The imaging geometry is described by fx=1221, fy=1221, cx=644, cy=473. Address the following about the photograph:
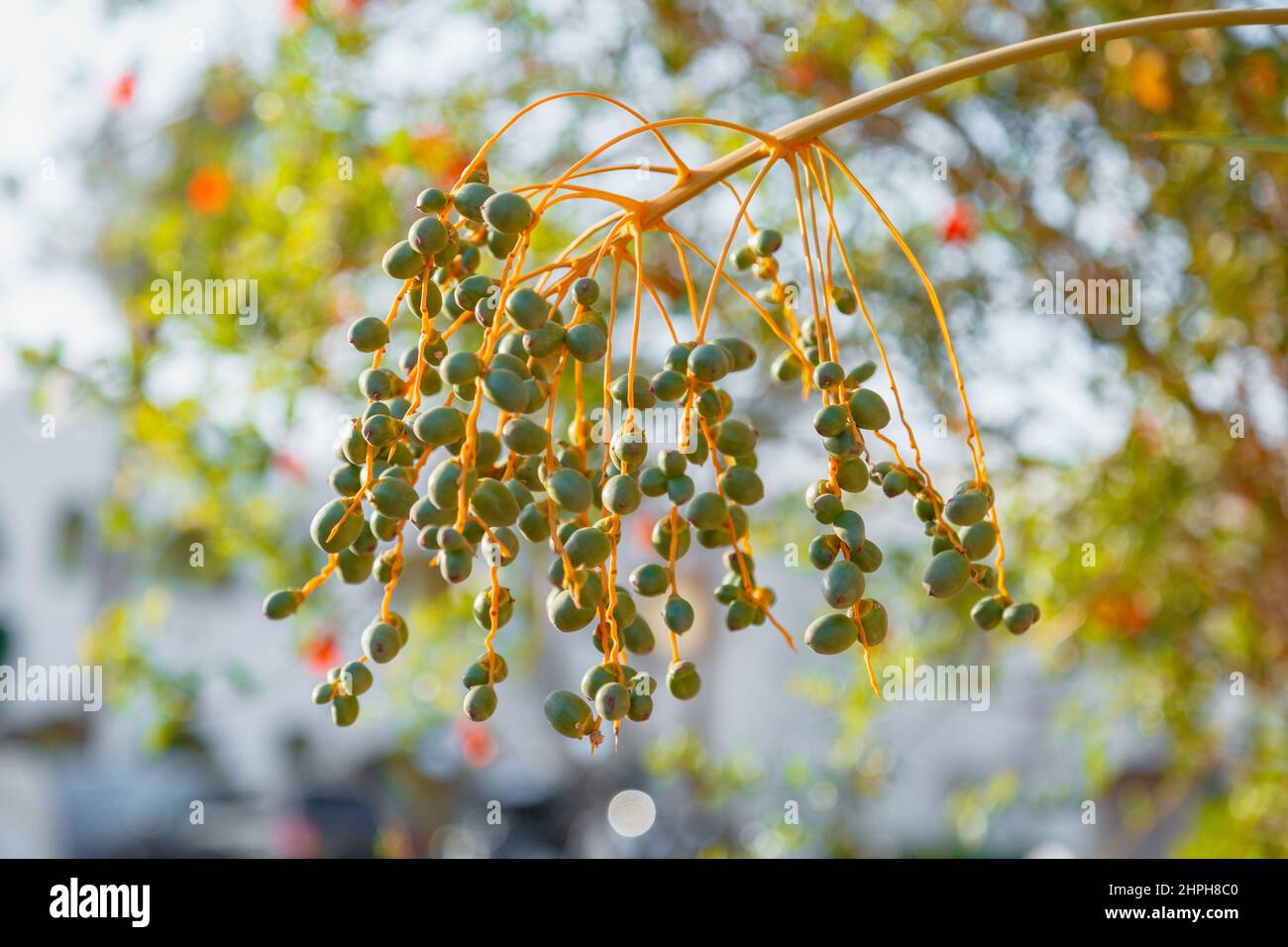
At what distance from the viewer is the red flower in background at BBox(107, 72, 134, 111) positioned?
2154 mm

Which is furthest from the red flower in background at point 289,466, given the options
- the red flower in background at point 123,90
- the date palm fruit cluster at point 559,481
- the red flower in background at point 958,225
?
the date palm fruit cluster at point 559,481

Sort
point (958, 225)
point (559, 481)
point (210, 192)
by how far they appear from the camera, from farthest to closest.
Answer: point (210, 192) → point (958, 225) → point (559, 481)

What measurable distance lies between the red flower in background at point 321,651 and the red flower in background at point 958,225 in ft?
4.03

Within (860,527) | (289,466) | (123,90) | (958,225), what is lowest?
(860,527)

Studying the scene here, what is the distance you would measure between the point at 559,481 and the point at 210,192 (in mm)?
1683

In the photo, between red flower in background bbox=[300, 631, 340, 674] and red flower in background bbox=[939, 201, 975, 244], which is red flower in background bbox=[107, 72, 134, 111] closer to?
red flower in background bbox=[300, 631, 340, 674]

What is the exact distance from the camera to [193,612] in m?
4.91

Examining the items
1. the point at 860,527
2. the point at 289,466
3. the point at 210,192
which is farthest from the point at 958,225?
the point at 860,527

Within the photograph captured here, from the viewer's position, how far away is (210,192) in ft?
6.75

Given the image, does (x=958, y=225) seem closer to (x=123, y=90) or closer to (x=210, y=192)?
(x=210, y=192)

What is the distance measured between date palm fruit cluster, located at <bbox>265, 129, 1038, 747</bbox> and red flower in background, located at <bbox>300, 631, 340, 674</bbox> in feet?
4.75

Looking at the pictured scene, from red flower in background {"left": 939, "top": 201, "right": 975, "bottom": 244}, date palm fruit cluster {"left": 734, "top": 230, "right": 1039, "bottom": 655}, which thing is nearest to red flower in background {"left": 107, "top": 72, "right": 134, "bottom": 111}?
red flower in background {"left": 939, "top": 201, "right": 975, "bottom": 244}
